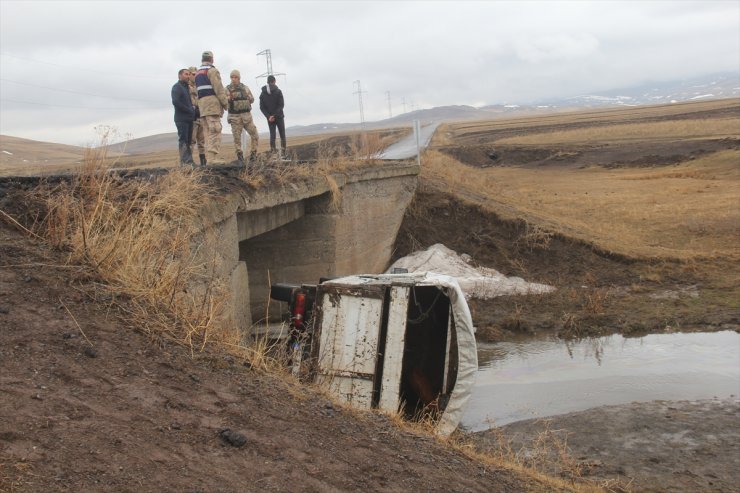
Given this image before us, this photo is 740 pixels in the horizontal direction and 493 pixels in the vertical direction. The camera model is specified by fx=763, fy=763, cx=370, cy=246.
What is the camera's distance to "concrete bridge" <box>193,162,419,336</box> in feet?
30.9

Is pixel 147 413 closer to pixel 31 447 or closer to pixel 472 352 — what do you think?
pixel 31 447

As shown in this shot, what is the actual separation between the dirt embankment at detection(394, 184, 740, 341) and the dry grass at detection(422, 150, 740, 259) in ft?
1.56

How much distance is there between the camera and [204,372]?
17.1ft

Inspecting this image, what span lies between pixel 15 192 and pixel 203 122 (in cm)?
657

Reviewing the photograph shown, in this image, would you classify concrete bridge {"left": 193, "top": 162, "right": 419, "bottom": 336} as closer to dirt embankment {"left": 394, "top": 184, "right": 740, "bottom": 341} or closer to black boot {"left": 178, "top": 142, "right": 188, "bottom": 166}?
dirt embankment {"left": 394, "top": 184, "right": 740, "bottom": 341}

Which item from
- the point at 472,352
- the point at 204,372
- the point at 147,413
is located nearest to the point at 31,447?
the point at 147,413

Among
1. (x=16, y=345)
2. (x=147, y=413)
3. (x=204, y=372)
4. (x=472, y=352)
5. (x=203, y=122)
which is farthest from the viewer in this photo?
(x=203, y=122)

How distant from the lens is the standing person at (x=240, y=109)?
44.9 feet

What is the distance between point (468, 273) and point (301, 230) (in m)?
4.21

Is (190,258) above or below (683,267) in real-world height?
above

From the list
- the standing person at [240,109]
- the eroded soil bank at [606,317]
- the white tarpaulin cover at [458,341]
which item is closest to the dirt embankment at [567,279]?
the eroded soil bank at [606,317]

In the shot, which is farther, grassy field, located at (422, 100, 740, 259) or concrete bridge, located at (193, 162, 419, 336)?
grassy field, located at (422, 100, 740, 259)

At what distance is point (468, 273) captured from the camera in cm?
1664

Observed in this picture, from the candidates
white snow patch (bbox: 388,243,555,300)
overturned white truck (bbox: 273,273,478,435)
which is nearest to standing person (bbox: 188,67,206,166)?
white snow patch (bbox: 388,243,555,300)
